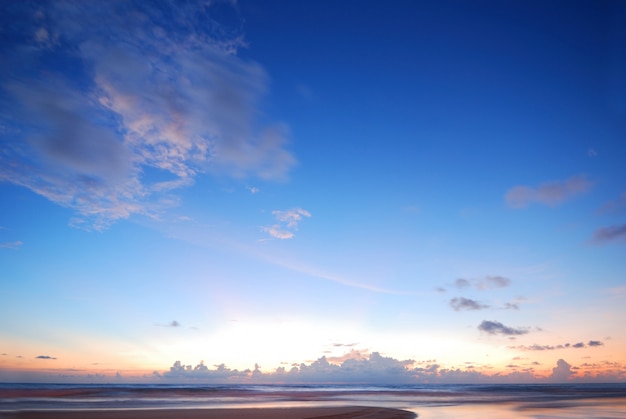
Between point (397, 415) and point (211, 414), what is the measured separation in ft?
38.7

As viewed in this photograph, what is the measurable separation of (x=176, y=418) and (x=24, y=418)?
7871 millimetres

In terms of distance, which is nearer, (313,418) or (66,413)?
(313,418)

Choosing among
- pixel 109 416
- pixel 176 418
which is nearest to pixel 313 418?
pixel 176 418

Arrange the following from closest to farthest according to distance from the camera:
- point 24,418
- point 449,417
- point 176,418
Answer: point 24,418, point 176,418, point 449,417

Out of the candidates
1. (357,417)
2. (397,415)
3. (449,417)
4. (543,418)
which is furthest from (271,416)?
(543,418)

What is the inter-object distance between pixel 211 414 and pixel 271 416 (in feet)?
13.0

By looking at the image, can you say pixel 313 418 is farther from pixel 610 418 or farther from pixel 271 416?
pixel 610 418

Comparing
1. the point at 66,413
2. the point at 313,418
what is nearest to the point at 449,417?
the point at 313,418

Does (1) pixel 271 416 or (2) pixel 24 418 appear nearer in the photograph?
(2) pixel 24 418

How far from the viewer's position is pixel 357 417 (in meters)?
25.5

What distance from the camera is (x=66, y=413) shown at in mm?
26062

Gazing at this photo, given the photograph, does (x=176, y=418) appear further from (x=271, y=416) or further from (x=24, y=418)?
(x=24, y=418)

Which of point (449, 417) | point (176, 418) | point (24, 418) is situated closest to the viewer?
point (24, 418)

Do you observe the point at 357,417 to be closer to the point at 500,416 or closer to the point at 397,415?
the point at 397,415
